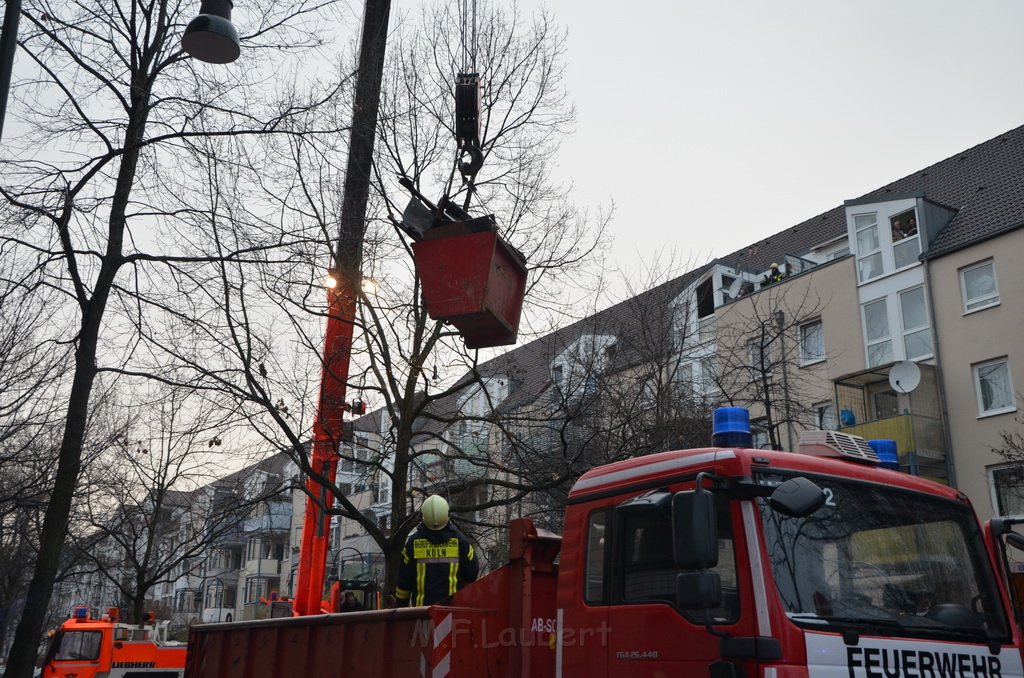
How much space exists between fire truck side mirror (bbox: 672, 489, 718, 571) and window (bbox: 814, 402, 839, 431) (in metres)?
22.9

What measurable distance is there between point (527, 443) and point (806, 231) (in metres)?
21.7

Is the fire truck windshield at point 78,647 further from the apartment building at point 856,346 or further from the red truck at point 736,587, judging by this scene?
the red truck at point 736,587

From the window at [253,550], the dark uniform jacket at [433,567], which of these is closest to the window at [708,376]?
the dark uniform jacket at [433,567]

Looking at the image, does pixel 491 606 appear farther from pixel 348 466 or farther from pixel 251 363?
pixel 348 466

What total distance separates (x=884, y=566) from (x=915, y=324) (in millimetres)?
22557

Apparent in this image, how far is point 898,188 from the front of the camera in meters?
30.7

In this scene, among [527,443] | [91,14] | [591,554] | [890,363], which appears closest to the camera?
[591,554]

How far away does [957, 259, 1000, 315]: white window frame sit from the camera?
23453 mm

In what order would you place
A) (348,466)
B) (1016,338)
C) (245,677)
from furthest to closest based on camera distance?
(1016,338) → (348,466) → (245,677)

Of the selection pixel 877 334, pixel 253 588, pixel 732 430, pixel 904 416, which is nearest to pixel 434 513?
pixel 732 430

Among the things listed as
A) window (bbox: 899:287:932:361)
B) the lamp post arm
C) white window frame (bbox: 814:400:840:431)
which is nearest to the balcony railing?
white window frame (bbox: 814:400:840:431)

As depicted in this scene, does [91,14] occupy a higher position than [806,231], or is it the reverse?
[806,231]

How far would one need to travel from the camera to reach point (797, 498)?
14.4ft

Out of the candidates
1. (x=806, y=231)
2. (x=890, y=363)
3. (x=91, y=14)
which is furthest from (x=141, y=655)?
(x=806, y=231)
